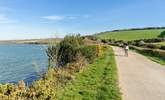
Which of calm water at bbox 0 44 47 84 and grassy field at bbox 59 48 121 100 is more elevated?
grassy field at bbox 59 48 121 100

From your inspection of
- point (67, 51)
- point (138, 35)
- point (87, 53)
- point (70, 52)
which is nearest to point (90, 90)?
point (70, 52)

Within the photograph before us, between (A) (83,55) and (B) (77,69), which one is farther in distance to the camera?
(A) (83,55)

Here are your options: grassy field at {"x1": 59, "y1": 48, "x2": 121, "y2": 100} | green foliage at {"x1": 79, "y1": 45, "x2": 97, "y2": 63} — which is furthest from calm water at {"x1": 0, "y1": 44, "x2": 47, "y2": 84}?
green foliage at {"x1": 79, "y1": 45, "x2": 97, "y2": 63}

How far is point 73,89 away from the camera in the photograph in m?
12.8

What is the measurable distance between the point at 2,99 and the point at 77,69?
11.5 meters

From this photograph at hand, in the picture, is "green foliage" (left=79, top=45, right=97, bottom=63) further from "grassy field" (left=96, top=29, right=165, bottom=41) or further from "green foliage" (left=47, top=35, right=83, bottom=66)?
"grassy field" (left=96, top=29, right=165, bottom=41)

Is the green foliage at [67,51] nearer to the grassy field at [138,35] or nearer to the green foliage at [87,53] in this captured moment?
the green foliage at [87,53]

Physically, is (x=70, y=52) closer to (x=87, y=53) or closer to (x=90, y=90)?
(x=87, y=53)

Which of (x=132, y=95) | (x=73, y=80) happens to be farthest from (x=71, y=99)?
(x=73, y=80)

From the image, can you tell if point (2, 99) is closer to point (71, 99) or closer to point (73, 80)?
point (71, 99)

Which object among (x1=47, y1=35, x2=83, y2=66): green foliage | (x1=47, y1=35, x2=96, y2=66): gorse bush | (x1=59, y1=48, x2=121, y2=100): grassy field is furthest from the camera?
(x1=47, y1=35, x2=96, y2=66): gorse bush

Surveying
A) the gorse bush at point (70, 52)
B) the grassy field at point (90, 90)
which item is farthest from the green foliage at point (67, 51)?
the grassy field at point (90, 90)

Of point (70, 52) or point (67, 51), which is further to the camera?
point (67, 51)

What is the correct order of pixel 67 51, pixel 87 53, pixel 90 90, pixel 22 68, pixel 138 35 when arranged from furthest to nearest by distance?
pixel 138 35 < pixel 22 68 < pixel 67 51 < pixel 87 53 < pixel 90 90
